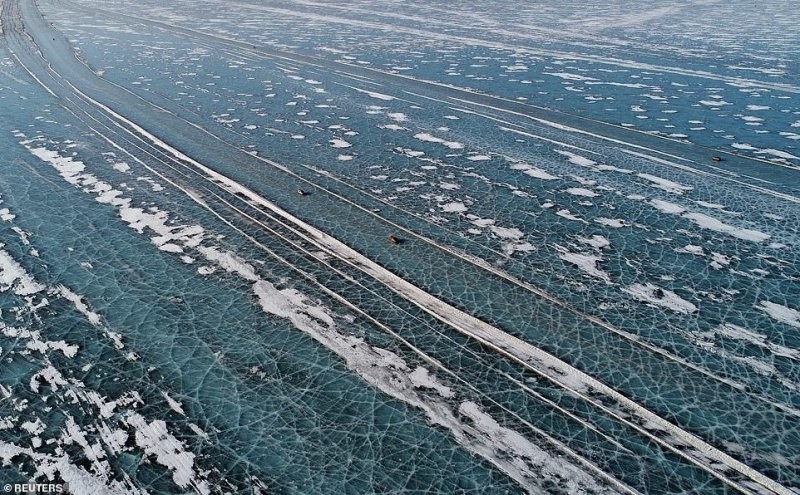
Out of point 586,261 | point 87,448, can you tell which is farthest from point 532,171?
point 87,448

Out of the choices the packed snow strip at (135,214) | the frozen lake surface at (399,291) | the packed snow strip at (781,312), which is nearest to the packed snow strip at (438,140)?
the frozen lake surface at (399,291)

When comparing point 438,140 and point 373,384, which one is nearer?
point 373,384

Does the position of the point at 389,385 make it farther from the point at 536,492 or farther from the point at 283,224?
the point at 283,224

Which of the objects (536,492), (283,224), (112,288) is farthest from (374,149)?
(536,492)

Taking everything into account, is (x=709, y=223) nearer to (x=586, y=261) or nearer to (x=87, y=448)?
(x=586, y=261)

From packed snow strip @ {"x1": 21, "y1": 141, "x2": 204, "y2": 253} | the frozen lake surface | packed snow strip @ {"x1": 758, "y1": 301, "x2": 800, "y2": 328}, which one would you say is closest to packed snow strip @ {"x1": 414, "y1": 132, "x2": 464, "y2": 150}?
the frozen lake surface

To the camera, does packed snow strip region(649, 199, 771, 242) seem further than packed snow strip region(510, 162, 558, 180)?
No

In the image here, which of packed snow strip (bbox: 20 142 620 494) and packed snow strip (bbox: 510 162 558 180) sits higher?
packed snow strip (bbox: 20 142 620 494)
